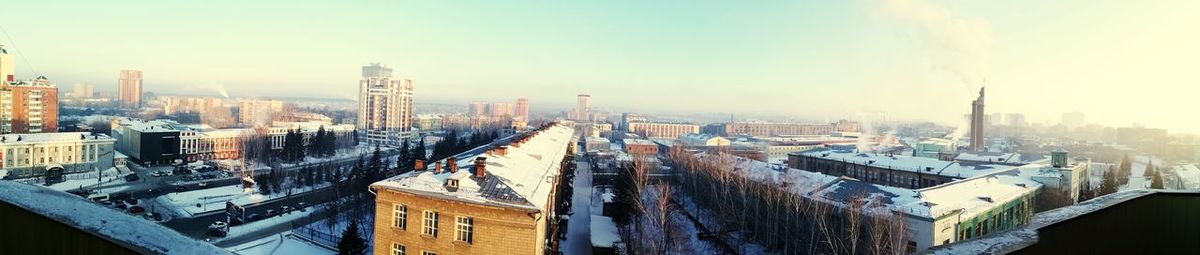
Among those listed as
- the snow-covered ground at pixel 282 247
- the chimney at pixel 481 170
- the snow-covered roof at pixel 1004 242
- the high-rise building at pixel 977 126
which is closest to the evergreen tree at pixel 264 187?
the snow-covered ground at pixel 282 247

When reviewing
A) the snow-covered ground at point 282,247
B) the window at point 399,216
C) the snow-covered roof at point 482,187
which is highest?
the snow-covered roof at point 482,187

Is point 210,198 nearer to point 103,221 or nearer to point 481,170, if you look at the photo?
point 481,170

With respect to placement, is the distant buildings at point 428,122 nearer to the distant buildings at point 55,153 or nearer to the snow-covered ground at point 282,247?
the distant buildings at point 55,153

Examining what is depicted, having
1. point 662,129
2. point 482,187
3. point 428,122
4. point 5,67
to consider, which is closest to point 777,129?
point 662,129

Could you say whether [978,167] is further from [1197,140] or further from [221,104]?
[221,104]

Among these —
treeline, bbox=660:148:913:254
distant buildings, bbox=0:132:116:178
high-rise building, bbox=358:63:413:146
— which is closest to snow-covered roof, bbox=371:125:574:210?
treeline, bbox=660:148:913:254

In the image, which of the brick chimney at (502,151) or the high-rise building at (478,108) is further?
the high-rise building at (478,108)
